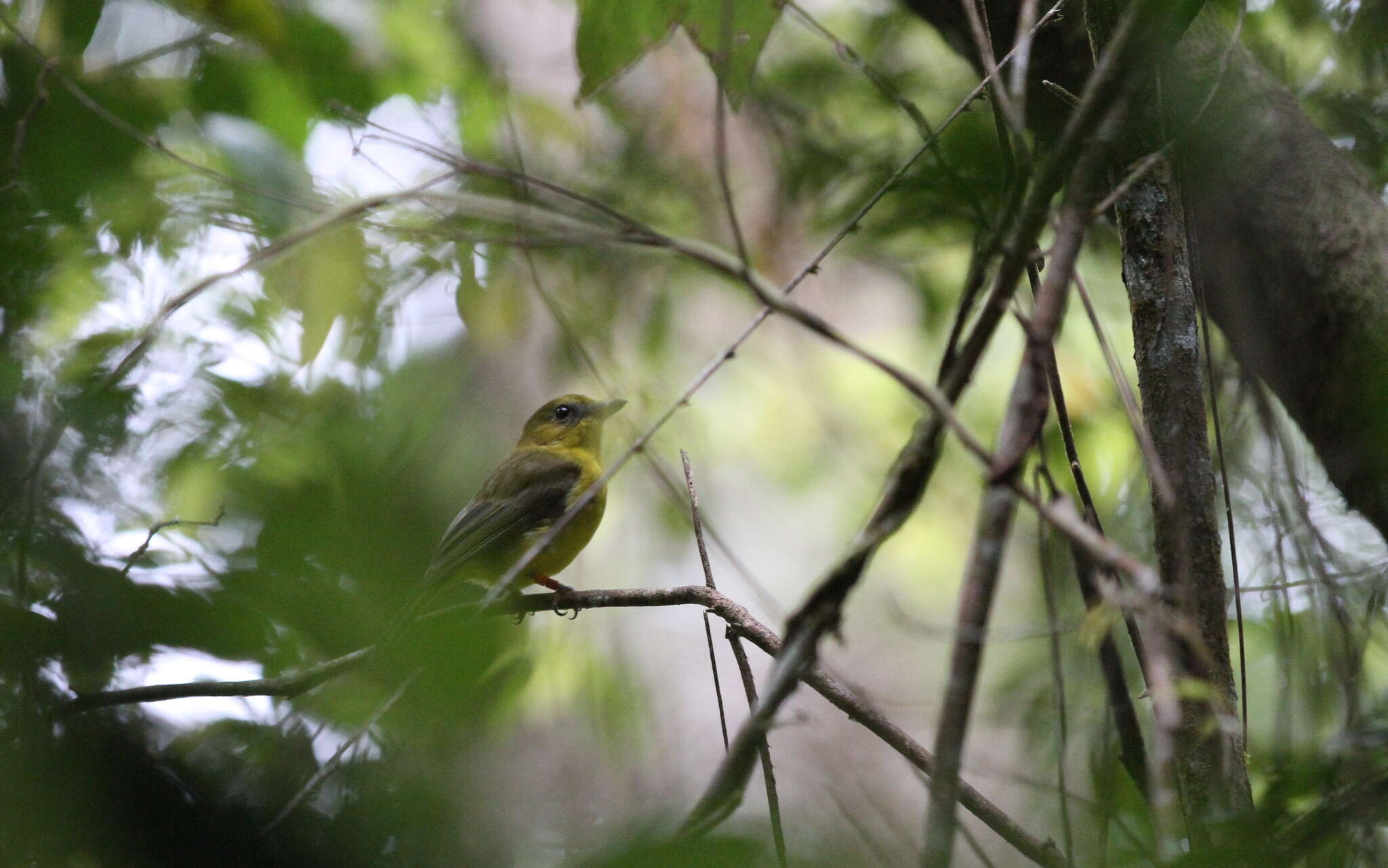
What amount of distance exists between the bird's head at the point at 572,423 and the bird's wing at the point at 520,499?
0.61 feet

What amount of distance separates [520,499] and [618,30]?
2.77m

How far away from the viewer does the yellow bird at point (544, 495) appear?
431 centimetres

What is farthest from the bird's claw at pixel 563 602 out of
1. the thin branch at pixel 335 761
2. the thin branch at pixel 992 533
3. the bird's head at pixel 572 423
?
the thin branch at pixel 992 533

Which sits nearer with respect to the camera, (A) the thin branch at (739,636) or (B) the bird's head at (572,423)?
(A) the thin branch at (739,636)

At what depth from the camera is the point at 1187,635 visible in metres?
0.91

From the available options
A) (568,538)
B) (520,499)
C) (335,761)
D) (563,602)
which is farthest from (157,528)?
(520,499)

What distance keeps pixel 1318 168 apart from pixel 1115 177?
82cm

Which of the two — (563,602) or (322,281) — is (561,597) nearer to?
(563,602)

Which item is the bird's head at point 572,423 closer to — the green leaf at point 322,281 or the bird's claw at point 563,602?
the bird's claw at point 563,602

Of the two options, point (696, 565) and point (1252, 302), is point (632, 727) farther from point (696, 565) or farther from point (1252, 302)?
point (696, 565)

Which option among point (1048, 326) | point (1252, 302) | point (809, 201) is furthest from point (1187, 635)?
point (809, 201)

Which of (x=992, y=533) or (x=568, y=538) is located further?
(x=568, y=538)

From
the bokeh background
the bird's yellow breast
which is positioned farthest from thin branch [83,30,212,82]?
the bird's yellow breast

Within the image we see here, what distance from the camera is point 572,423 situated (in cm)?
533
